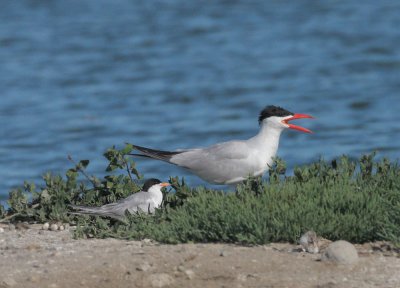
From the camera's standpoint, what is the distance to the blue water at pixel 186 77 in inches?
731

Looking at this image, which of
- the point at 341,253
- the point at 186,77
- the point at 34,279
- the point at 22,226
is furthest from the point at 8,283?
the point at 186,77

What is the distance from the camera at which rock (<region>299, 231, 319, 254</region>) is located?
7.90 m

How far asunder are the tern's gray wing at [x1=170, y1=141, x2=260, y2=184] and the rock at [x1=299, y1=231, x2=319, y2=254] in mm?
1841

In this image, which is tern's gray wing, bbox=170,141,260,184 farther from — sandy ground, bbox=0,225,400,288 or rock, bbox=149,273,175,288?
rock, bbox=149,273,175,288

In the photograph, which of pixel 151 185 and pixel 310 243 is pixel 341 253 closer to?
pixel 310 243

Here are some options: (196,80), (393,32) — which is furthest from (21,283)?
(393,32)

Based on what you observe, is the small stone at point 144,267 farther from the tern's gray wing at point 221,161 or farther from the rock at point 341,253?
the tern's gray wing at point 221,161

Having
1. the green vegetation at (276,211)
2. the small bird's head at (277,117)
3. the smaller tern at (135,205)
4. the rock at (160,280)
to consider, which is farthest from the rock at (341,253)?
the small bird's head at (277,117)

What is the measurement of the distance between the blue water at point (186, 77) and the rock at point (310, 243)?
6792mm

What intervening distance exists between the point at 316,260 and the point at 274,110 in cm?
272

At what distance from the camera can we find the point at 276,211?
8203 millimetres

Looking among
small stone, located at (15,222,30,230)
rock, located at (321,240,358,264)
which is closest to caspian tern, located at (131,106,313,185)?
small stone, located at (15,222,30,230)

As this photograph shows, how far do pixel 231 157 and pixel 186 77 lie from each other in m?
13.9

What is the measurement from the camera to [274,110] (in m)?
10.2
